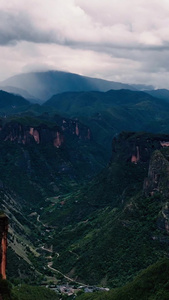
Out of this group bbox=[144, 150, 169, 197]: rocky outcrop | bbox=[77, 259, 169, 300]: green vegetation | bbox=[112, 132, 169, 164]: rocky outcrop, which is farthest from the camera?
bbox=[112, 132, 169, 164]: rocky outcrop

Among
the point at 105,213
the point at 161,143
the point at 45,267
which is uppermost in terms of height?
the point at 161,143

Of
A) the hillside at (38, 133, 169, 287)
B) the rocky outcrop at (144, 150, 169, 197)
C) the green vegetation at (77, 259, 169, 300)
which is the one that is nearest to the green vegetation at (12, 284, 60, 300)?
the hillside at (38, 133, 169, 287)

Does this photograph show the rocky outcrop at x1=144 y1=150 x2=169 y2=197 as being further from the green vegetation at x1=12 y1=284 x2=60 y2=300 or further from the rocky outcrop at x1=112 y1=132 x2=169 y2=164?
the rocky outcrop at x1=112 y1=132 x2=169 y2=164

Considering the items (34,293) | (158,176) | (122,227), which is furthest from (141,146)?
(34,293)

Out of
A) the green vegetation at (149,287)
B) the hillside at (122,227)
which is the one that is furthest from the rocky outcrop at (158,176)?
the green vegetation at (149,287)

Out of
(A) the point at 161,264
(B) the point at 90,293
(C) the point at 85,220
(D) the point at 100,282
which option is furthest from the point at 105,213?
(A) the point at 161,264

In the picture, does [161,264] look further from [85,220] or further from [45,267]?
[85,220]

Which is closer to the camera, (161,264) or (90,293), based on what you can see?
(161,264)

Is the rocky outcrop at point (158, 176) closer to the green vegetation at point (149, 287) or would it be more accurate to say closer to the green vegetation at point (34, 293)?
the green vegetation at point (149, 287)

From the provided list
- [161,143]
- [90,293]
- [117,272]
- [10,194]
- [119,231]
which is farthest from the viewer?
[10,194]

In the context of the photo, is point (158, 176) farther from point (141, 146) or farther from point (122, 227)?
point (141, 146)

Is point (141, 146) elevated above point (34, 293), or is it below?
above
